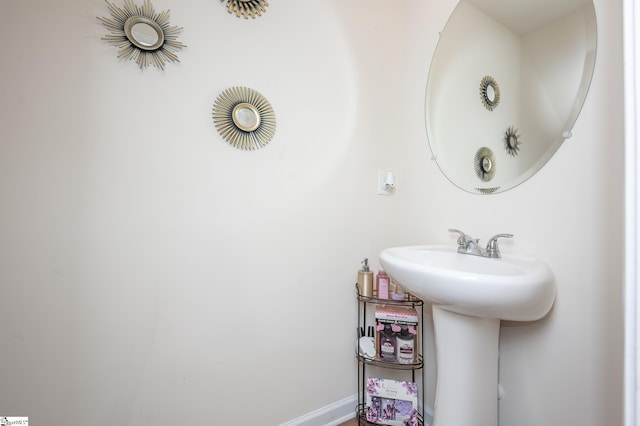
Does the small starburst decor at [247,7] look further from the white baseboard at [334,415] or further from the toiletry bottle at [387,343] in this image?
Answer: the white baseboard at [334,415]

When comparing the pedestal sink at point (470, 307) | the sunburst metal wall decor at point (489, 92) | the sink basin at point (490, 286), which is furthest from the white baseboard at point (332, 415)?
the sunburst metal wall decor at point (489, 92)

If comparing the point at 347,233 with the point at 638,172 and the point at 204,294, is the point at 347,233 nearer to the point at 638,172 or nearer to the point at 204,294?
the point at 204,294

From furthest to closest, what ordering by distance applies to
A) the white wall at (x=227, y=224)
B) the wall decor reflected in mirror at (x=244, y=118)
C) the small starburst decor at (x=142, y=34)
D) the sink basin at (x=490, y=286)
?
the wall decor reflected in mirror at (x=244, y=118) → the small starburst decor at (x=142, y=34) → the white wall at (x=227, y=224) → the sink basin at (x=490, y=286)

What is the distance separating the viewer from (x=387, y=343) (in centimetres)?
100

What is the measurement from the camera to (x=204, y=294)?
87cm

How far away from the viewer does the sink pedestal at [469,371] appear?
0.73 metres

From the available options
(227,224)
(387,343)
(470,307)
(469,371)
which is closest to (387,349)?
(387,343)

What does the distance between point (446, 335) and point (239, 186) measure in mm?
914

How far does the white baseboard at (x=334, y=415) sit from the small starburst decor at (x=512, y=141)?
3.76ft

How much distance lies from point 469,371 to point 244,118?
118 centimetres

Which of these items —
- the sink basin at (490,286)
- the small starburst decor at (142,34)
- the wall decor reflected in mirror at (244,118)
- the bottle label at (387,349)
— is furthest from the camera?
the bottle label at (387,349)

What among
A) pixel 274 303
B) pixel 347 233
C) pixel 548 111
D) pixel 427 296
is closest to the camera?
pixel 427 296

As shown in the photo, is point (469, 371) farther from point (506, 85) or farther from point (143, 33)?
point (143, 33)

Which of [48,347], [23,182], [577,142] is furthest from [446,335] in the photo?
[23,182]
